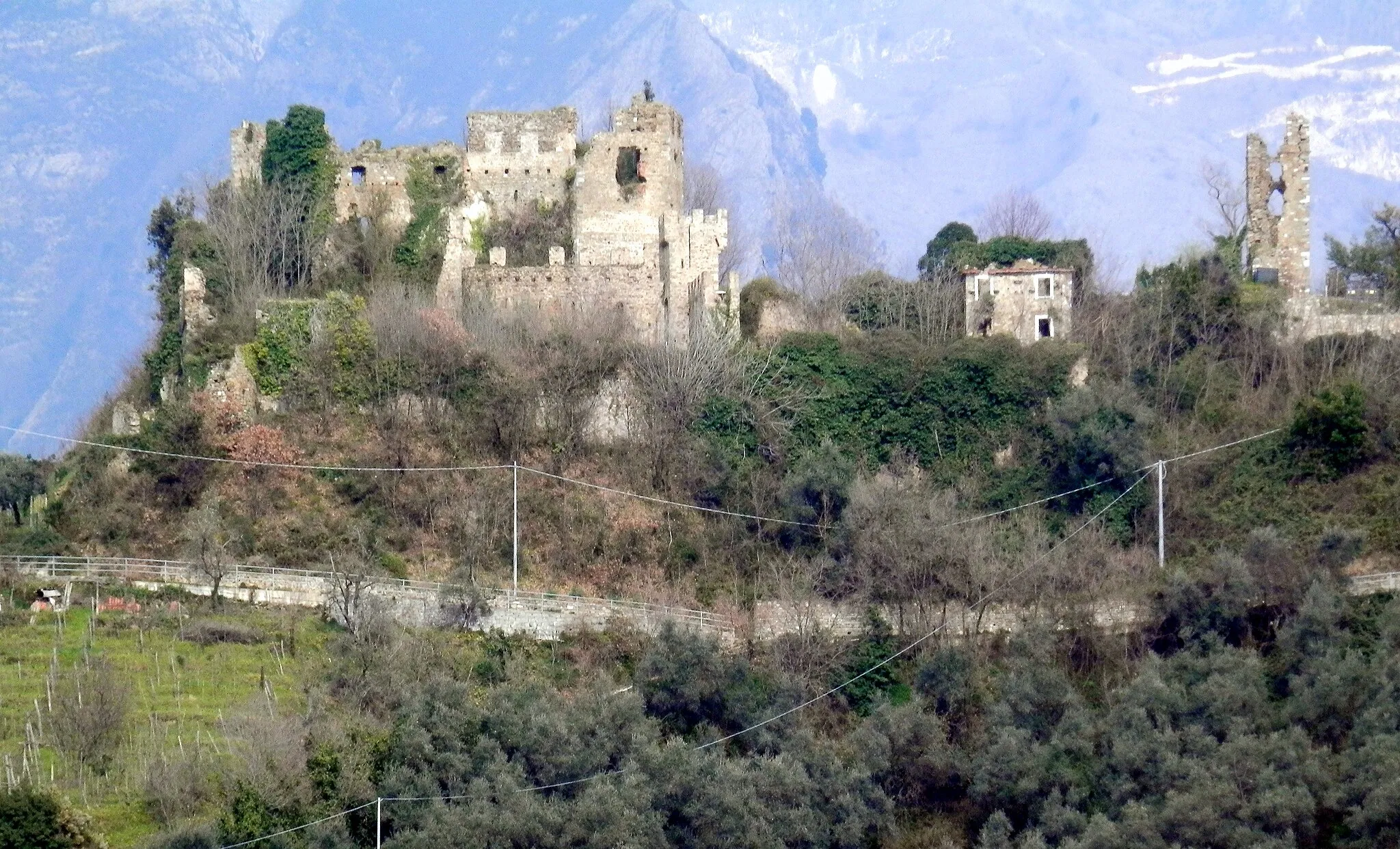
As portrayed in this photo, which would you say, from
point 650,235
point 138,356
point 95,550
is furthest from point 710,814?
point 138,356

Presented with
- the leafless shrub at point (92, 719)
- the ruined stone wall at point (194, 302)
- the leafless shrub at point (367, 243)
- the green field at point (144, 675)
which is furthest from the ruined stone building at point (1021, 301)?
the leafless shrub at point (92, 719)

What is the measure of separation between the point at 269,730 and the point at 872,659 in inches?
424

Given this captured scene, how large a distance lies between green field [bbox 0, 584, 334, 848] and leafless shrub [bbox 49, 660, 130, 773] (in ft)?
0.41

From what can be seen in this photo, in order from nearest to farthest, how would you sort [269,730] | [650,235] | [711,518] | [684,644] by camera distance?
[269,730], [684,644], [711,518], [650,235]

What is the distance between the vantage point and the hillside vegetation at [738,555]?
41906mm

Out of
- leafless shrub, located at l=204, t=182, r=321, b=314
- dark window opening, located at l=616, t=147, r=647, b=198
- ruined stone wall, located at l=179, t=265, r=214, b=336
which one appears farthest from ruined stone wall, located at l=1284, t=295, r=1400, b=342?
ruined stone wall, located at l=179, t=265, r=214, b=336

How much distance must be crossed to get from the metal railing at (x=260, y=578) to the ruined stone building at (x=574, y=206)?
720 cm

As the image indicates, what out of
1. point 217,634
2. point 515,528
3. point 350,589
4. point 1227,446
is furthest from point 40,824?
point 1227,446

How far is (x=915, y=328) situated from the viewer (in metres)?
55.2

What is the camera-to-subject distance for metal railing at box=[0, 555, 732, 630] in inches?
1849

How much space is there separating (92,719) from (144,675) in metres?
2.69

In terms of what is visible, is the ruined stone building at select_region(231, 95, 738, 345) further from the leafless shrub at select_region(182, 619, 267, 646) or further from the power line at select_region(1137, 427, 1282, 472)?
the leafless shrub at select_region(182, 619, 267, 646)

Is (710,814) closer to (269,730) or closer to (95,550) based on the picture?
(269,730)

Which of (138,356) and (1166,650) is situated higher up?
(138,356)
